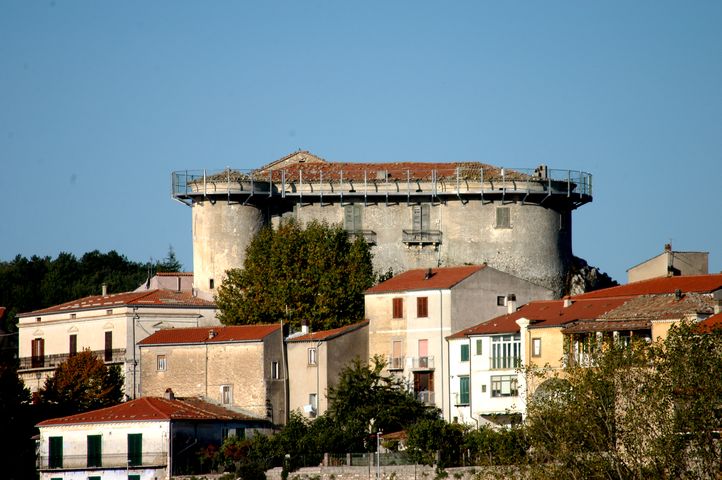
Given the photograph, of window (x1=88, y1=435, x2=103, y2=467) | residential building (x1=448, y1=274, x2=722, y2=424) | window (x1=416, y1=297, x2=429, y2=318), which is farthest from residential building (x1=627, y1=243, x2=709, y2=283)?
window (x1=88, y1=435, x2=103, y2=467)

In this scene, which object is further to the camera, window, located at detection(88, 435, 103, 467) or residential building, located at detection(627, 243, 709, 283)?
residential building, located at detection(627, 243, 709, 283)

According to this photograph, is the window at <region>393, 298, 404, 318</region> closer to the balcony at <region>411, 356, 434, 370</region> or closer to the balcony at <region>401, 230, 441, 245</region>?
the balcony at <region>411, 356, 434, 370</region>

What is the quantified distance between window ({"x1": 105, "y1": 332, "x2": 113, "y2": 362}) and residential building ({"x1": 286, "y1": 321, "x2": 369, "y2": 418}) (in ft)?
33.2

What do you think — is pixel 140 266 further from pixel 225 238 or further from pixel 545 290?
pixel 545 290

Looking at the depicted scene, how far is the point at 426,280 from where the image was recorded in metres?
82.2

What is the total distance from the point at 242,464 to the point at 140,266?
60024mm

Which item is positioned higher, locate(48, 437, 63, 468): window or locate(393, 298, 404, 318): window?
locate(393, 298, 404, 318): window

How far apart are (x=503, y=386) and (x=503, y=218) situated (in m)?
15.7

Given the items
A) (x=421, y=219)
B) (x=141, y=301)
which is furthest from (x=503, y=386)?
(x=141, y=301)

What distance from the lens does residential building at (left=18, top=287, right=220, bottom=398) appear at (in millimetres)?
86812

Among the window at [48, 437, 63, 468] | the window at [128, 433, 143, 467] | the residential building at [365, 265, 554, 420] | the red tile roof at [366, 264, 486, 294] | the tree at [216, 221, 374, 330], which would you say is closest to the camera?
the window at [128, 433, 143, 467]

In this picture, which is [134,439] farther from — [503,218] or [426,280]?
[503,218]

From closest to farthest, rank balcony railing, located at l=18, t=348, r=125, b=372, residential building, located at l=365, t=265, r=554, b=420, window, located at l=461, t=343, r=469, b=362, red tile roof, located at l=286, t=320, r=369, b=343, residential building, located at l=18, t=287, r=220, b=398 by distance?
window, located at l=461, t=343, r=469, b=362 < red tile roof, located at l=286, t=320, r=369, b=343 < residential building, located at l=365, t=265, r=554, b=420 < balcony railing, located at l=18, t=348, r=125, b=372 < residential building, located at l=18, t=287, r=220, b=398

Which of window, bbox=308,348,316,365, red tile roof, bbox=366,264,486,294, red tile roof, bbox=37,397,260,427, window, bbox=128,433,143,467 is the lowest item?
window, bbox=128,433,143,467
